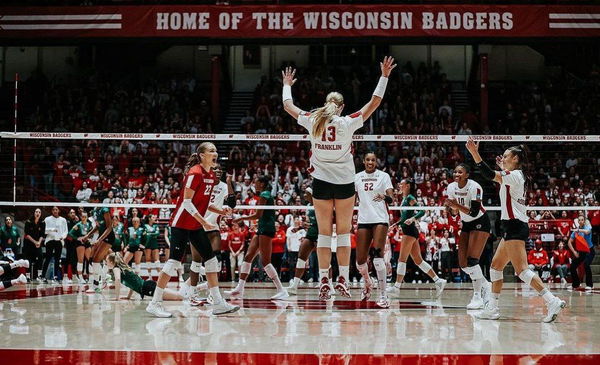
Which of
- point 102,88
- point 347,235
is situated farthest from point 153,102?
point 347,235

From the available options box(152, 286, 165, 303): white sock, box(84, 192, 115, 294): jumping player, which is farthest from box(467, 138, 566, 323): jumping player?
box(84, 192, 115, 294): jumping player

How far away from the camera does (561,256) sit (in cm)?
1841

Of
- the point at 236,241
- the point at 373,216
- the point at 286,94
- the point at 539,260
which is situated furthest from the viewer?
the point at 539,260

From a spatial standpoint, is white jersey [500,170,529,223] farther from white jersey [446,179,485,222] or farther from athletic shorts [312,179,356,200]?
athletic shorts [312,179,356,200]

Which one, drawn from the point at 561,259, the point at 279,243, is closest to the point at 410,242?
the point at 279,243

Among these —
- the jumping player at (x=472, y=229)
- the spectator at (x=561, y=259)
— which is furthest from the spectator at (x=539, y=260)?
the jumping player at (x=472, y=229)

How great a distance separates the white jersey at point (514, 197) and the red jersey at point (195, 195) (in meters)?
3.63

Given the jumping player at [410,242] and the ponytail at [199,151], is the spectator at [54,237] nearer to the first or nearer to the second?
the jumping player at [410,242]

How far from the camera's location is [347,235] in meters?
7.46

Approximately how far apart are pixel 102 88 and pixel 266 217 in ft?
60.5

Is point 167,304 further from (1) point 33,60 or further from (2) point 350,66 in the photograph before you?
(1) point 33,60

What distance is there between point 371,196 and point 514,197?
244cm

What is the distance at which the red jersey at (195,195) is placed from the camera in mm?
8367

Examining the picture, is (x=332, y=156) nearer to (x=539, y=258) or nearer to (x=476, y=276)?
(x=476, y=276)
